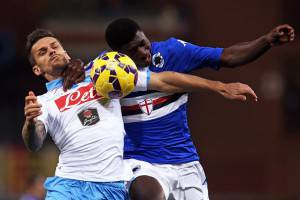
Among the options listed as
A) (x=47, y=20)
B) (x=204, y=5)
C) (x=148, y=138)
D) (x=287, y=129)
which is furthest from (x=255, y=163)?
(x=148, y=138)

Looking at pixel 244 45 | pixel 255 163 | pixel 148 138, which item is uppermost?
pixel 244 45

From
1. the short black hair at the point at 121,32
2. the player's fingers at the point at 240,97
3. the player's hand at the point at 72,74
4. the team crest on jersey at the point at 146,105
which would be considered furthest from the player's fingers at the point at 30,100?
the player's fingers at the point at 240,97

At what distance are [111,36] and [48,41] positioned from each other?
1.77 ft

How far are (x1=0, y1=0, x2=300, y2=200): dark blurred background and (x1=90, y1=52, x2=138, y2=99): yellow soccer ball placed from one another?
51.4 feet

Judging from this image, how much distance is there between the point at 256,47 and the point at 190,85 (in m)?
0.63

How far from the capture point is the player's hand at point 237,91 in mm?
6867

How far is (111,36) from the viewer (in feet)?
25.1

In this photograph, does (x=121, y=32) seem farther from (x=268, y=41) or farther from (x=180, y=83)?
(x=268, y=41)

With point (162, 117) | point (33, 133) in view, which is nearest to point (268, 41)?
point (162, 117)

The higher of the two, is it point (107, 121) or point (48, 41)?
point (48, 41)

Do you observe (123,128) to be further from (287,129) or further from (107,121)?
(287,129)

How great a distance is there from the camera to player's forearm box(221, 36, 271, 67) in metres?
7.36

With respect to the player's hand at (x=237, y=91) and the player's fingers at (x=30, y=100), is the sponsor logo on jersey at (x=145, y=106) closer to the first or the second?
the player's hand at (x=237, y=91)

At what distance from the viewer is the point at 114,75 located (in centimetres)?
713
